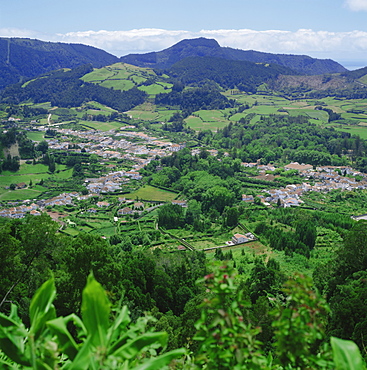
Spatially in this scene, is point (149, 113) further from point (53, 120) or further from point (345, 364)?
point (345, 364)

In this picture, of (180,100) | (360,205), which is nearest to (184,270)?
(360,205)

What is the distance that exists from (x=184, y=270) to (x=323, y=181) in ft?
88.7

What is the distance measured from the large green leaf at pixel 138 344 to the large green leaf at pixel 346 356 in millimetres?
720

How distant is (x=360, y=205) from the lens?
29750 mm

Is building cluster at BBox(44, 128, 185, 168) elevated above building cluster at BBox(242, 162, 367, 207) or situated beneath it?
elevated above

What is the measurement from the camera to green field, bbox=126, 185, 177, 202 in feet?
104

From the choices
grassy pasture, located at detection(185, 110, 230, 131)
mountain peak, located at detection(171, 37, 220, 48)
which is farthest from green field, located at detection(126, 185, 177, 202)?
mountain peak, located at detection(171, 37, 220, 48)

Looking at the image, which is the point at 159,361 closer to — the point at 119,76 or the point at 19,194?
the point at 19,194

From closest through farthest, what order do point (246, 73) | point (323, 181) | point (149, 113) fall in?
point (323, 181) < point (149, 113) < point (246, 73)

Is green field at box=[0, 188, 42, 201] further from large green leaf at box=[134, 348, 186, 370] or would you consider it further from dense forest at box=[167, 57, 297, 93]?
dense forest at box=[167, 57, 297, 93]

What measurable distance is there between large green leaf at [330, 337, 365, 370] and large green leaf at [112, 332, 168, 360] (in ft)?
2.36

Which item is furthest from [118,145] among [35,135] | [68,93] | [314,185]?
[68,93]

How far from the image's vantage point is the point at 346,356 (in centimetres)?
156

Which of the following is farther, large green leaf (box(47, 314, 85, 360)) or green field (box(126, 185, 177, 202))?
green field (box(126, 185, 177, 202))
